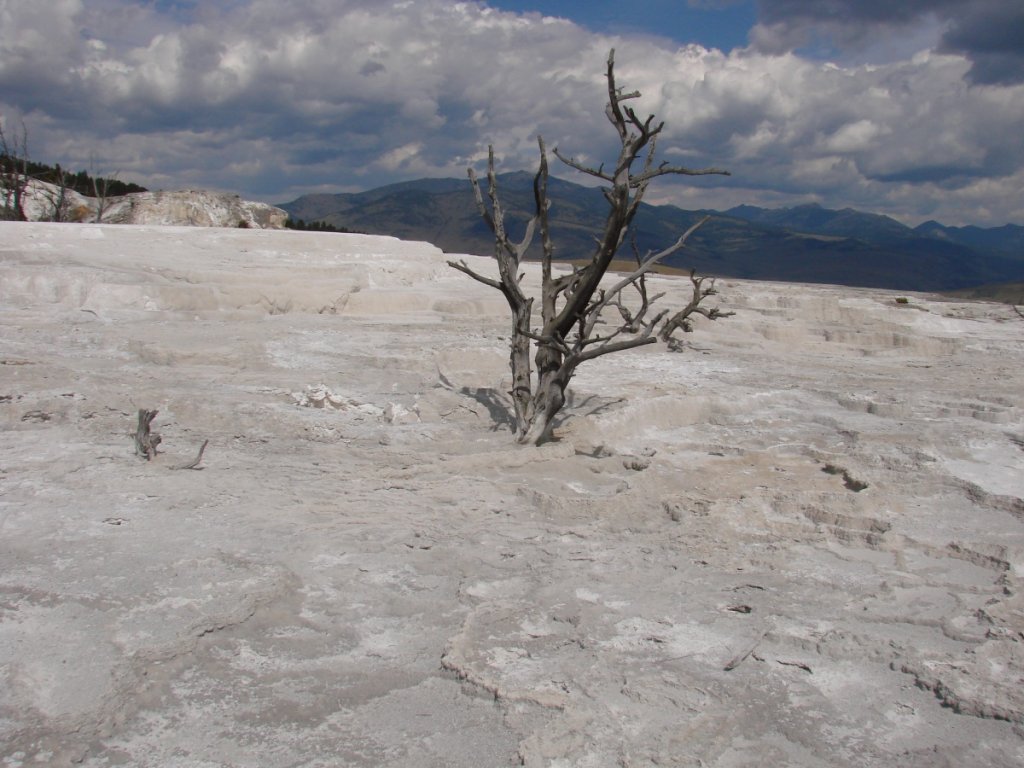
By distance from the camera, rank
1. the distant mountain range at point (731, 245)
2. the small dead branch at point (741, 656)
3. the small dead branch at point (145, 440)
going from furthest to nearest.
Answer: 1. the distant mountain range at point (731, 245)
2. the small dead branch at point (145, 440)
3. the small dead branch at point (741, 656)

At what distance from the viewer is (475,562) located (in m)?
4.25

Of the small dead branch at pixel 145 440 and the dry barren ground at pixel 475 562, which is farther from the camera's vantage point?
the small dead branch at pixel 145 440

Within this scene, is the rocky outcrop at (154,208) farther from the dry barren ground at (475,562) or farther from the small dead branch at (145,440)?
the small dead branch at (145,440)

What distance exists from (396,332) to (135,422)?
4462 mm

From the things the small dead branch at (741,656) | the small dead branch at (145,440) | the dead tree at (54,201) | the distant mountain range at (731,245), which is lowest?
the small dead branch at (741,656)

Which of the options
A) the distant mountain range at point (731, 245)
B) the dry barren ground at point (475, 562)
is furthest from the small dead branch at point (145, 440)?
the distant mountain range at point (731, 245)

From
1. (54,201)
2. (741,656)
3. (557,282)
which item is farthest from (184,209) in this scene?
(741,656)

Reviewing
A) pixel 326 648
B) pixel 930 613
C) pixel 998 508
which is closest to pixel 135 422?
pixel 326 648

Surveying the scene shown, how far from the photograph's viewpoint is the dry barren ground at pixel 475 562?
2.84 meters

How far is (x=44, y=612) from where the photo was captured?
10.7 ft

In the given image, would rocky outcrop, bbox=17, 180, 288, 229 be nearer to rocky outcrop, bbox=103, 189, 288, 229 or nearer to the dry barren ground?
rocky outcrop, bbox=103, 189, 288, 229

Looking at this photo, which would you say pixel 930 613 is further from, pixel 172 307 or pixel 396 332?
pixel 172 307

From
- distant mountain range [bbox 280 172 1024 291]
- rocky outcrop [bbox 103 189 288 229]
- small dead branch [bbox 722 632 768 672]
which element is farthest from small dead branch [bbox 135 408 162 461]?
distant mountain range [bbox 280 172 1024 291]

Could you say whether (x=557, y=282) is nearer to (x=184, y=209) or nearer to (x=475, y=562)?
(x=475, y=562)
